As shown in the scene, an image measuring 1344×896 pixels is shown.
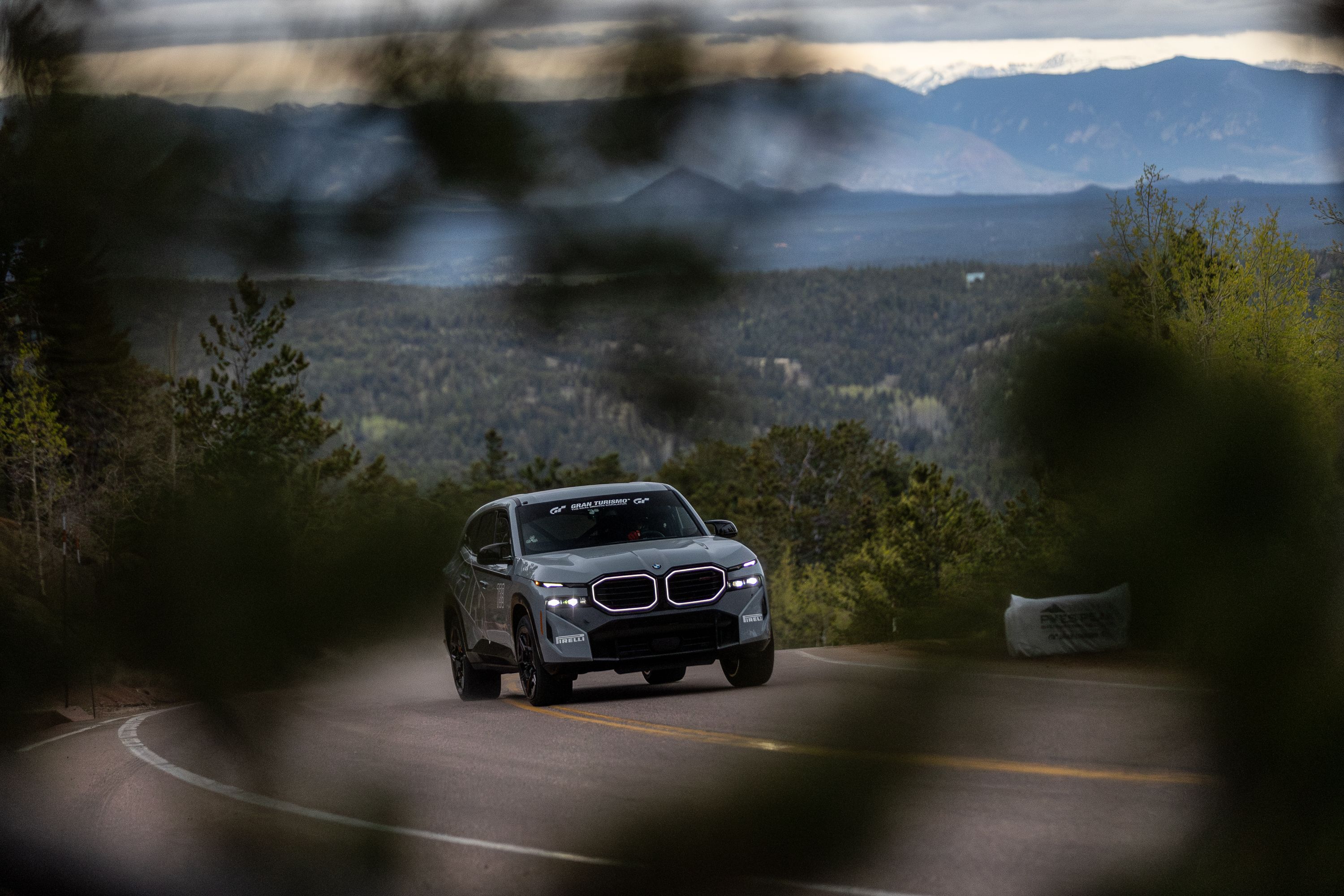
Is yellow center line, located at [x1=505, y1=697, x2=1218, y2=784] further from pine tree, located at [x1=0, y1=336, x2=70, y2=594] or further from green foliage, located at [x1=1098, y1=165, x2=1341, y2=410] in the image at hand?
pine tree, located at [x1=0, y1=336, x2=70, y2=594]

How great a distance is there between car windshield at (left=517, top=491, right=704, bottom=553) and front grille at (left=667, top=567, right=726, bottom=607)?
9.3 inches

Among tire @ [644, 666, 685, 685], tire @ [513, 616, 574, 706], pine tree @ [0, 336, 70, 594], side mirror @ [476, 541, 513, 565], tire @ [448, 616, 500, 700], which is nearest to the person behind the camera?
pine tree @ [0, 336, 70, 594]

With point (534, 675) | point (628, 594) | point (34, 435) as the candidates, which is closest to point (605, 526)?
point (628, 594)

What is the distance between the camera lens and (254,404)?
1270mm

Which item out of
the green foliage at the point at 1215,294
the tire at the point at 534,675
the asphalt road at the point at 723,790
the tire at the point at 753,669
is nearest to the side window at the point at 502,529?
the asphalt road at the point at 723,790

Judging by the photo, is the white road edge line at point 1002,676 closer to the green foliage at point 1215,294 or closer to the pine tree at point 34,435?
the green foliage at point 1215,294

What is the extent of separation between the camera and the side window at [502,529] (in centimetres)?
146

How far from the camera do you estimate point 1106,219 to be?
104 centimetres

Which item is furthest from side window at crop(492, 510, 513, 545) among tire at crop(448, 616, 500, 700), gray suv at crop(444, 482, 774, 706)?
tire at crop(448, 616, 500, 700)

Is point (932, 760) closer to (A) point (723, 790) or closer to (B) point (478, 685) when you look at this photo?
(A) point (723, 790)

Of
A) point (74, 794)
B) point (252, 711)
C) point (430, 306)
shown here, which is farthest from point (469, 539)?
point (74, 794)

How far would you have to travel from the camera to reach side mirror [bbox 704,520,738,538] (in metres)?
1.94

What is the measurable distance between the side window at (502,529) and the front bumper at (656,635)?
6.24 m

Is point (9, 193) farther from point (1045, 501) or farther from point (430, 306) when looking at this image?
A: point (1045, 501)
